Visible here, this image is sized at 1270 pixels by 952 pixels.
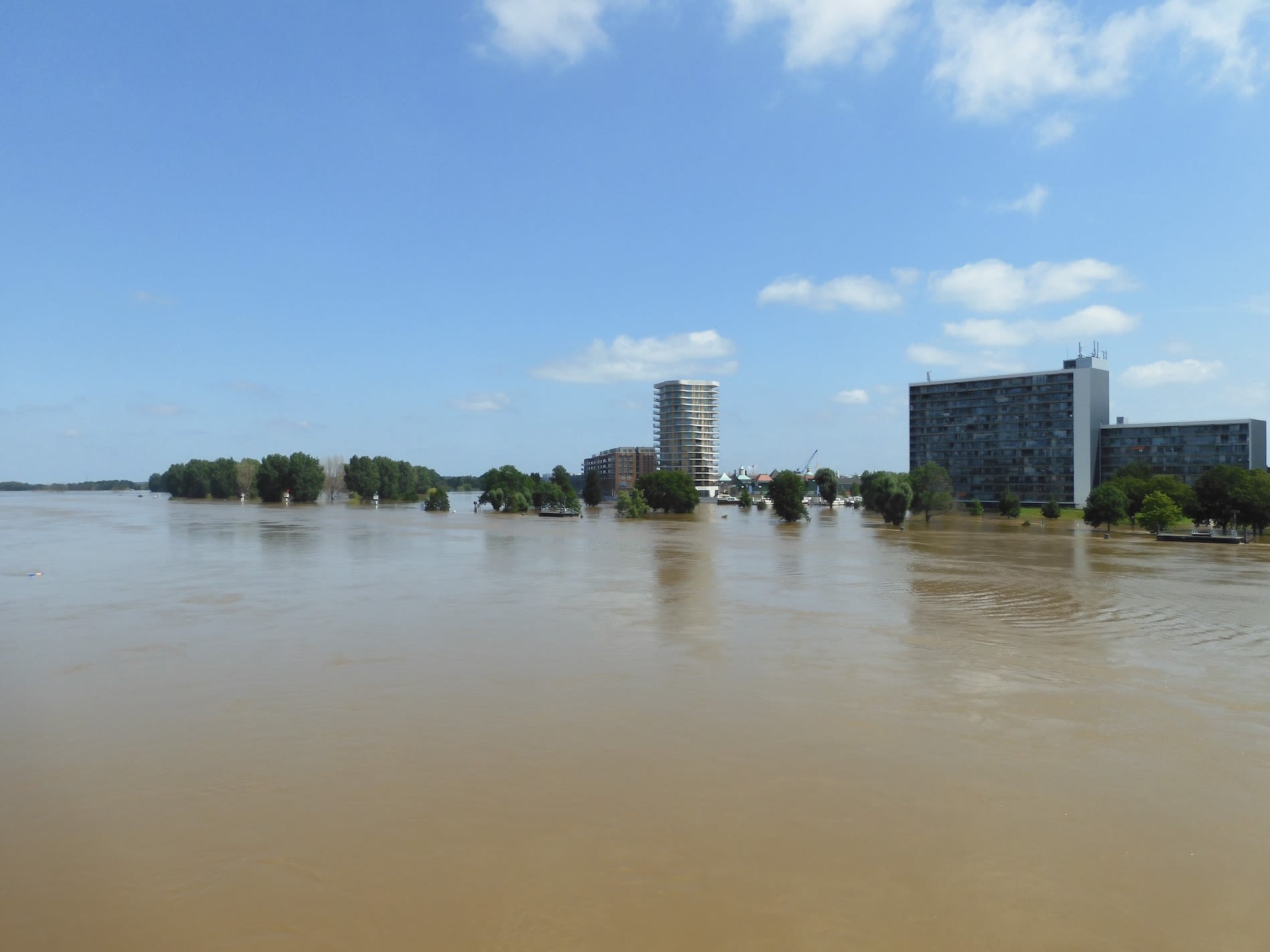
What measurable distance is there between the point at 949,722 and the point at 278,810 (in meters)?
9.15

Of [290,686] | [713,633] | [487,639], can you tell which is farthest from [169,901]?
[713,633]

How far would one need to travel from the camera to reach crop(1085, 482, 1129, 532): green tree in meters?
67.1

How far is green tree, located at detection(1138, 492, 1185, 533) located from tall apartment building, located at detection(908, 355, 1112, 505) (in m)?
63.2

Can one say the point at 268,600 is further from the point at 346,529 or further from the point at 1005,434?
→ the point at 1005,434

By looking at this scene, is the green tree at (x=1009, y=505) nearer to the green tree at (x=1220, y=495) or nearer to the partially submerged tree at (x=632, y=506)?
the green tree at (x=1220, y=495)

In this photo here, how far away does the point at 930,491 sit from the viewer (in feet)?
302

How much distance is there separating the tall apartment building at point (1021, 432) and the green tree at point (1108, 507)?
189ft

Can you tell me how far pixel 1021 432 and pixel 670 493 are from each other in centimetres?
6396

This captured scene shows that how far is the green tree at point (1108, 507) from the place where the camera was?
67.1m

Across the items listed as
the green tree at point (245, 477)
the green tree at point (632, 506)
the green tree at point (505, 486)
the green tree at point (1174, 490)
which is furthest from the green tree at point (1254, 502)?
the green tree at point (245, 477)

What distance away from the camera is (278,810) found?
27.6ft

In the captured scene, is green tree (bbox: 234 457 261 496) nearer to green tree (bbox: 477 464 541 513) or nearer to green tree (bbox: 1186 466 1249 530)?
green tree (bbox: 477 464 541 513)

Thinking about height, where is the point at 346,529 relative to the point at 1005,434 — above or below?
below

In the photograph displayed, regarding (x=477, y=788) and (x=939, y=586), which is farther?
(x=939, y=586)
